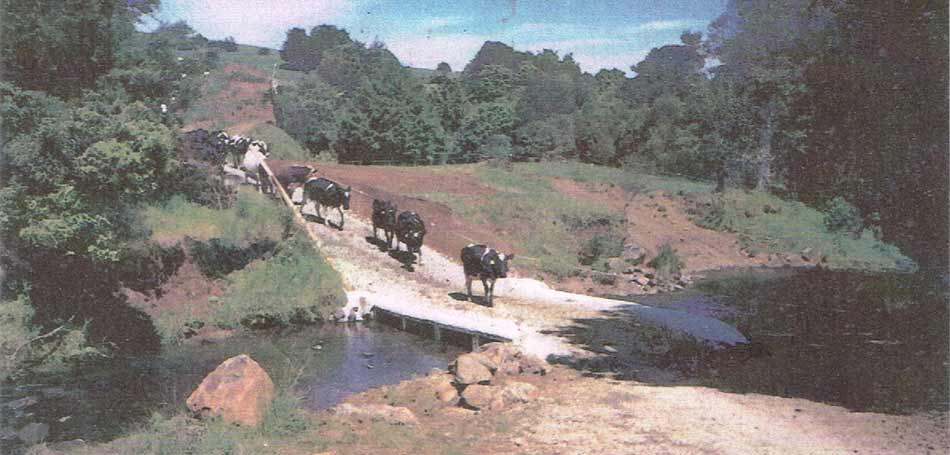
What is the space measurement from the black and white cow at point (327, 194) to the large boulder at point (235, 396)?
46.0 ft

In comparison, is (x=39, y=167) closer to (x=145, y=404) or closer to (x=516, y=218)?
(x=145, y=404)

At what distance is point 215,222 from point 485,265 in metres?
8.46

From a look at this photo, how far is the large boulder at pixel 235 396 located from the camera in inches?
424

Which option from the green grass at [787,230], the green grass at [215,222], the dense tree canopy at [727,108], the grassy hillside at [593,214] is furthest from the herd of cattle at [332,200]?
the green grass at [787,230]

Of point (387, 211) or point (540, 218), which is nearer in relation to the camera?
point (387, 211)

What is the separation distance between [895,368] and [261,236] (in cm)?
1596

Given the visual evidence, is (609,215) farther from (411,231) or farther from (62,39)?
(62,39)

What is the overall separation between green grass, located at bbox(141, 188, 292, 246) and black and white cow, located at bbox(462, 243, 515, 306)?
6.07 metres

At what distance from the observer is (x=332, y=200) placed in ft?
83.3

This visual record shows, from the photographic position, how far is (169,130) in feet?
59.7

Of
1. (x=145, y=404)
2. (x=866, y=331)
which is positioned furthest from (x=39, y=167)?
(x=866, y=331)

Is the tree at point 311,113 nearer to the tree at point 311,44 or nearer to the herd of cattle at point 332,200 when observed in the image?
the herd of cattle at point 332,200

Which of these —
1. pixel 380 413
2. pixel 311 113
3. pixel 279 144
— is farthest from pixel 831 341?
pixel 311 113

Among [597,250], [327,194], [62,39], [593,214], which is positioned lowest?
[597,250]
